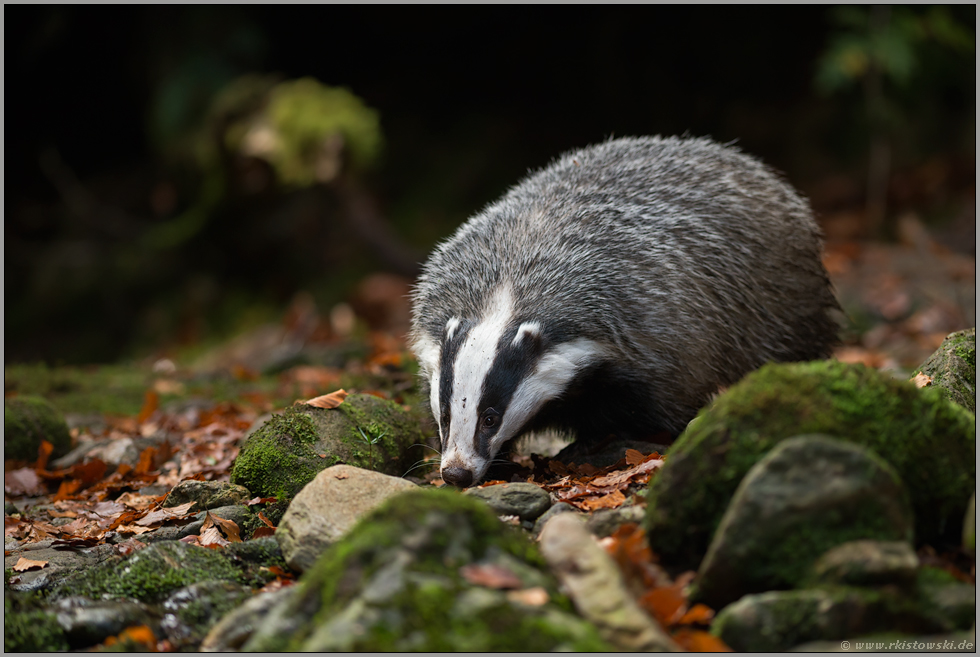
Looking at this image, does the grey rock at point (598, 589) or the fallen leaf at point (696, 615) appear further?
the fallen leaf at point (696, 615)

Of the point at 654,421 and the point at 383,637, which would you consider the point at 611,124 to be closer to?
the point at 654,421

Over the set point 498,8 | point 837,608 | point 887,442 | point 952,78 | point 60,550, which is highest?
point 498,8

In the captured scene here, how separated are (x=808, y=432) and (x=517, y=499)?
4.35 ft

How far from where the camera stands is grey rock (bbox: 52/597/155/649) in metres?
3.03

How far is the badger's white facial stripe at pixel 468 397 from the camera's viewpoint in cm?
426

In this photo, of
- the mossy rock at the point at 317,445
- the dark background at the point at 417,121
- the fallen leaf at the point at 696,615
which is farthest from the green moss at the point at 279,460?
the dark background at the point at 417,121

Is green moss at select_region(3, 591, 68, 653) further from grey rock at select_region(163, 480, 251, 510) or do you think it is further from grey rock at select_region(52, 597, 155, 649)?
grey rock at select_region(163, 480, 251, 510)

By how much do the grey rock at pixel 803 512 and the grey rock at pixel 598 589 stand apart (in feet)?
1.23

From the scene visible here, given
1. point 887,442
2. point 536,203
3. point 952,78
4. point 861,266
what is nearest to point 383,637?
point 887,442

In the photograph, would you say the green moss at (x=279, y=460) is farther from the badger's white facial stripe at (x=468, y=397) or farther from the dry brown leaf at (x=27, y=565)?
the dry brown leaf at (x=27, y=565)

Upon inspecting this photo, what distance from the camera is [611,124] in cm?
1248

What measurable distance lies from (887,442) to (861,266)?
765cm

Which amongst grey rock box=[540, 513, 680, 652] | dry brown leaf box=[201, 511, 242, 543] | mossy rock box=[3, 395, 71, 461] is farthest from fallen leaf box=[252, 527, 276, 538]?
mossy rock box=[3, 395, 71, 461]

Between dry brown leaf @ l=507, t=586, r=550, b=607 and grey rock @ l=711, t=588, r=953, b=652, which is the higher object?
dry brown leaf @ l=507, t=586, r=550, b=607
